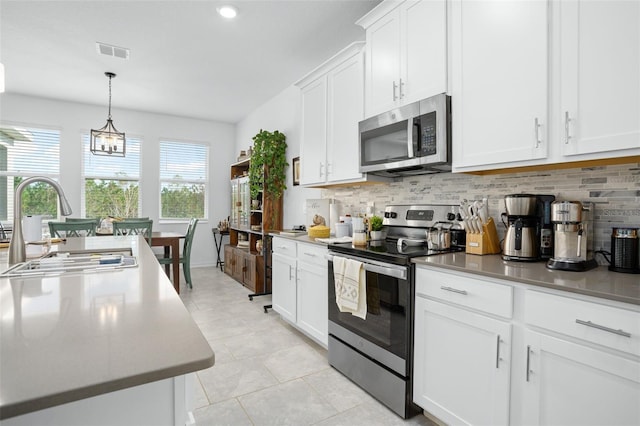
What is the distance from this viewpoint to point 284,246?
3273 mm

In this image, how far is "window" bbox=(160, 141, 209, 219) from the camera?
240 inches

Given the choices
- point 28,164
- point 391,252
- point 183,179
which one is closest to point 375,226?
point 391,252

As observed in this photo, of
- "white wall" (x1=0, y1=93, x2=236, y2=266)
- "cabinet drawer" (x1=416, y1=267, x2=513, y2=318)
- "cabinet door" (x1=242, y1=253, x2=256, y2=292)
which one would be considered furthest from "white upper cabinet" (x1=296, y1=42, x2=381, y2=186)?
"white wall" (x1=0, y1=93, x2=236, y2=266)

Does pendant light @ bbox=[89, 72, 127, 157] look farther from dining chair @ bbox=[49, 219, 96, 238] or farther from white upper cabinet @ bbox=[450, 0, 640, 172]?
white upper cabinet @ bbox=[450, 0, 640, 172]

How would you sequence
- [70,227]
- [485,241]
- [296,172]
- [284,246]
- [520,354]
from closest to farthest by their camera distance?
1. [520,354]
2. [485,241]
3. [284,246]
4. [70,227]
5. [296,172]

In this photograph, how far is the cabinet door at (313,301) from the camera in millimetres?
2658

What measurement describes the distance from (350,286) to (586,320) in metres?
1.27

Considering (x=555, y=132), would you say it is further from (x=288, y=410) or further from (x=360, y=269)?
(x=288, y=410)

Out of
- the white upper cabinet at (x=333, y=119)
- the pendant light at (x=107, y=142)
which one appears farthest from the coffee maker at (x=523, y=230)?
the pendant light at (x=107, y=142)

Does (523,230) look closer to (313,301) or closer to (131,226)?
(313,301)

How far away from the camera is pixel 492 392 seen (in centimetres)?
151

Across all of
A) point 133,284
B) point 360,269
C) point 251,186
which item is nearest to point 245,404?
point 360,269

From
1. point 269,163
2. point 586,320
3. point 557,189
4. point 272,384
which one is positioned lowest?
point 272,384

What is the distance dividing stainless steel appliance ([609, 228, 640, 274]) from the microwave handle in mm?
1094
